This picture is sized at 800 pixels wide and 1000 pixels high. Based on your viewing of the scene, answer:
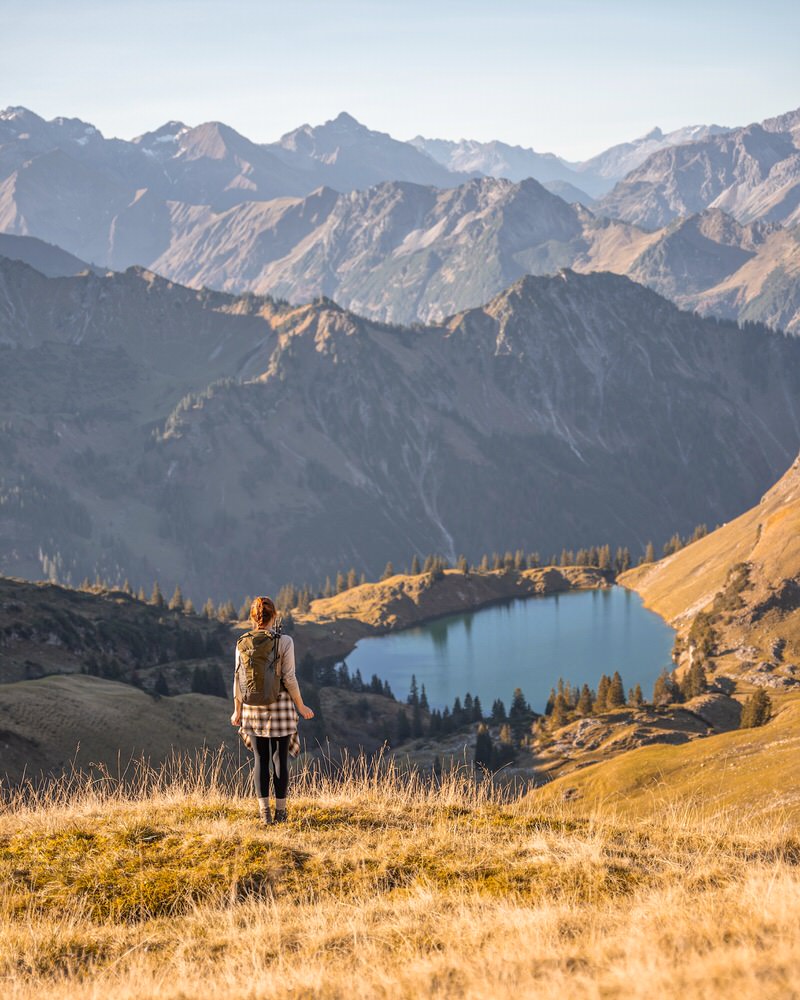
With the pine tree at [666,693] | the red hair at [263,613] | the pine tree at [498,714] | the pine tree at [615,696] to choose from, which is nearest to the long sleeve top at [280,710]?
the red hair at [263,613]

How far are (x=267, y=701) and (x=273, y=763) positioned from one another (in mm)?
1400

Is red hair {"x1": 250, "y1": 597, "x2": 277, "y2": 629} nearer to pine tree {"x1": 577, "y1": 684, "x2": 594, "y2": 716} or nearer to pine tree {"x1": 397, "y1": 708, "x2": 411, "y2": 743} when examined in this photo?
pine tree {"x1": 577, "y1": 684, "x2": 594, "y2": 716}

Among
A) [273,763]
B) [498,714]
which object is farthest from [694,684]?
[273,763]

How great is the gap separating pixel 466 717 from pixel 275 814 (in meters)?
171

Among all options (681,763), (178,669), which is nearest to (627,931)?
(681,763)

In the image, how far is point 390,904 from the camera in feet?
50.8

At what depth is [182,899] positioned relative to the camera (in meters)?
16.5

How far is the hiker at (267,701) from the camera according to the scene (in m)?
20.0

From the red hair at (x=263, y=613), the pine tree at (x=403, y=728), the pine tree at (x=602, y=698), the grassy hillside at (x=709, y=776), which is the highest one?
the red hair at (x=263, y=613)

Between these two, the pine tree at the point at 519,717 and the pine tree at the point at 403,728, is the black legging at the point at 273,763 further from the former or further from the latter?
the pine tree at the point at 403,728

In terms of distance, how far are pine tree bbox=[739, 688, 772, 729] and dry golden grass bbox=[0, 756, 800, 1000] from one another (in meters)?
116

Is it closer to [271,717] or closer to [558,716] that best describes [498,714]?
[558,716]

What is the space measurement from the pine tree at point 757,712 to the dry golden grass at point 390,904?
380 ft

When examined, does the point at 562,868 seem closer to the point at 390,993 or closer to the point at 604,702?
the point at 390,993
